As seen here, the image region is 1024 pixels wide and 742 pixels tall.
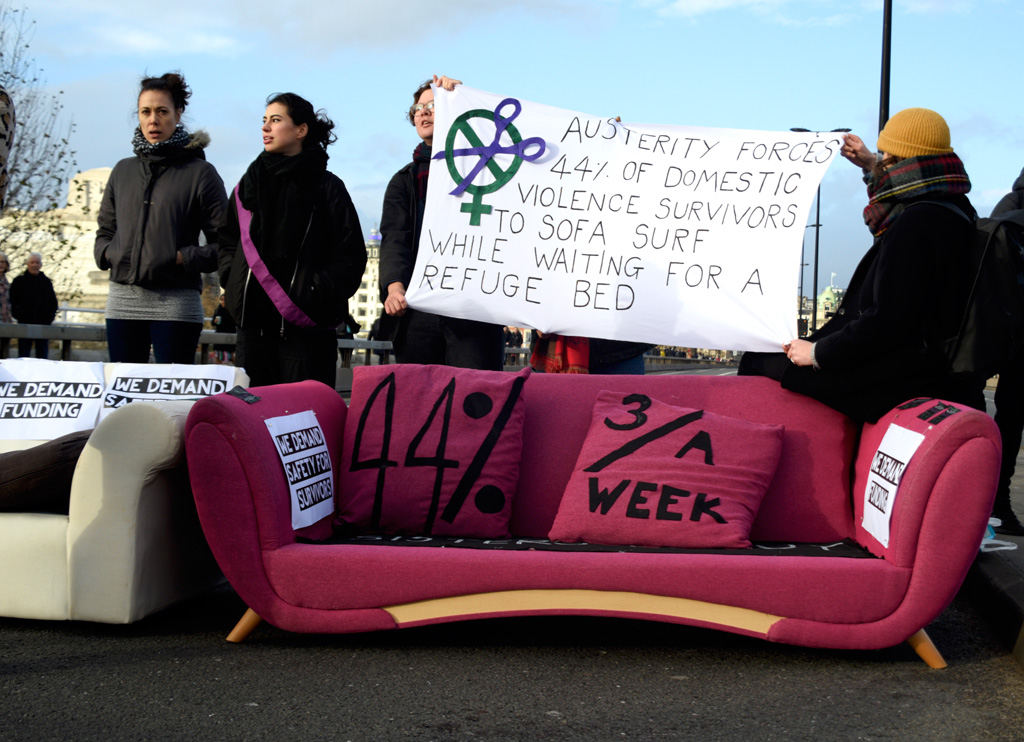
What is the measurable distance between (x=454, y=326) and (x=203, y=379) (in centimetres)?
120

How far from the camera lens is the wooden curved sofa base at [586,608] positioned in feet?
10.3

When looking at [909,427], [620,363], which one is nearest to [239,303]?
[620,363]

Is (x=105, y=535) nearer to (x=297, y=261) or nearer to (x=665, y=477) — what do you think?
(x=297, y=261)

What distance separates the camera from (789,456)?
401 cm

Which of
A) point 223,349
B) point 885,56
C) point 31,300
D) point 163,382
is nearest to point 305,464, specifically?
point 163,382

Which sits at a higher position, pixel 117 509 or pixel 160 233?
pixel 160 233

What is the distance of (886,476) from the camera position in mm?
3469

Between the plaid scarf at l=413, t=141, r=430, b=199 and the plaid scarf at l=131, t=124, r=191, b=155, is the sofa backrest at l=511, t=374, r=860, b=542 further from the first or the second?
the plaid scarf at l=131, t=124, r=191, b=155

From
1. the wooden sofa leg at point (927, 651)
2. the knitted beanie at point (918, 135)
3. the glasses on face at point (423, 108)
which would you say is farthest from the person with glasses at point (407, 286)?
the wooden sofa leg at point (927, 651)

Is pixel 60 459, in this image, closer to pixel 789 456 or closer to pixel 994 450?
pixel 789 456

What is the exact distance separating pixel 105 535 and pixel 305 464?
70cm

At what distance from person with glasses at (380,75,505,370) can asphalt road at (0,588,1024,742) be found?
61.7 inches

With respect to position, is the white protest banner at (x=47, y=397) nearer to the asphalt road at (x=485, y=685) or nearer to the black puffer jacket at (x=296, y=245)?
the black puffer jacket at (x=296, y=245)

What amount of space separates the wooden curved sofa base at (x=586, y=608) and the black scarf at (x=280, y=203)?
7.08ft
